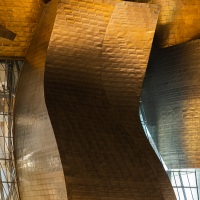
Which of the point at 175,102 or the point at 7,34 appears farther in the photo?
the point at 175,102

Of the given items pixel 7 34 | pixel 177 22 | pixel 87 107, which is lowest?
pixel 87 107

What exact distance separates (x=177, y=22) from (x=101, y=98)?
13.1 feet

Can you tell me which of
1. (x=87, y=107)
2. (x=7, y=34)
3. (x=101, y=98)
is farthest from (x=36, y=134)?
(x=7, y=34)

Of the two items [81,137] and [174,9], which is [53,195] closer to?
[81,137]

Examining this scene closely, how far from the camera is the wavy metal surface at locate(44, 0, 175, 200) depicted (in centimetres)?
1263

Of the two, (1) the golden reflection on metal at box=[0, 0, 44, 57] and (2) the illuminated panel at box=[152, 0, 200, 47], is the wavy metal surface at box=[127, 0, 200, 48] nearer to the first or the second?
(2) the illuminated panel at box=[152, 0, 200, 47]

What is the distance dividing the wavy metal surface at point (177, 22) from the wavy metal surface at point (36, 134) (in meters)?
4.01

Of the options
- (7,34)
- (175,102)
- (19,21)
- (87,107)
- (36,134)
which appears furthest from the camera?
(175,102)

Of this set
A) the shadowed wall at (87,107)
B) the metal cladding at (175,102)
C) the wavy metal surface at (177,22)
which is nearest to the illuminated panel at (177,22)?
the wavy metal surface at (177,22)

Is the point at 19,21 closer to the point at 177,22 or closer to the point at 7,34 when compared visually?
the point at 7,34

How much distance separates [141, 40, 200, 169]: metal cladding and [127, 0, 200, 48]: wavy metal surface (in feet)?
0.93

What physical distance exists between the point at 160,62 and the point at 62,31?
4457mm

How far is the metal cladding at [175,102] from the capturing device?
641 inches

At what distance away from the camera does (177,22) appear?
1656 centimetres
